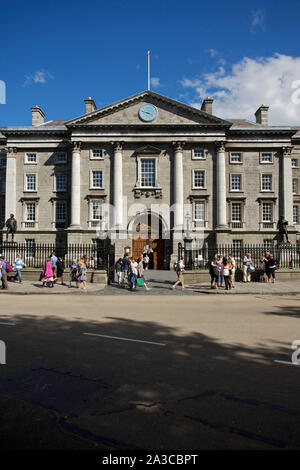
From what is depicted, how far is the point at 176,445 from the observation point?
10.7 ft

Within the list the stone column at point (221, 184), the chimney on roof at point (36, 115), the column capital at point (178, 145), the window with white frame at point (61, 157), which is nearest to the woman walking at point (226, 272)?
the stone column at point (221, 184)

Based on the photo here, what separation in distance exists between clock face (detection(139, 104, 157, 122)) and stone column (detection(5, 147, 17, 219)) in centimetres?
1513

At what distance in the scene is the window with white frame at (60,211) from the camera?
37562 millimetres

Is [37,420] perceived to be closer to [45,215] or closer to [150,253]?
[150,253]

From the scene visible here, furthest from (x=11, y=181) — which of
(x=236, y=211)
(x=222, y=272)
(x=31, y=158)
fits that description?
(x=222, y=272)

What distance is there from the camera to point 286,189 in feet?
121

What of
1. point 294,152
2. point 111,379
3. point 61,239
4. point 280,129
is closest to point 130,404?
point 111,379

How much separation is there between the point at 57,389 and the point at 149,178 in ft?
108

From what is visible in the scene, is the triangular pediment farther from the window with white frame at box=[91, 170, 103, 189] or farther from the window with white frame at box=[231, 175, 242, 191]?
the window with white frame at box=[231, 175, 242, 191]

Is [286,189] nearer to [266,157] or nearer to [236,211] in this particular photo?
[266,157]

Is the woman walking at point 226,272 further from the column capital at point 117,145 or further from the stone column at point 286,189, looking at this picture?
the column capital at point 117,145

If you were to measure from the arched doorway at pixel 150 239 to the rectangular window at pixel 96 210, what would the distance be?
401 centimetres

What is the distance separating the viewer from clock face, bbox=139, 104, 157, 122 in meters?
36.1

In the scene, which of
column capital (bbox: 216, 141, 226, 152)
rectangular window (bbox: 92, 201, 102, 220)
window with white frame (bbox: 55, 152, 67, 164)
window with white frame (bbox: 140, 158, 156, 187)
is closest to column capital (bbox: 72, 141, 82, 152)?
window with white frame (bbox: 55, 152, 67, 164)
